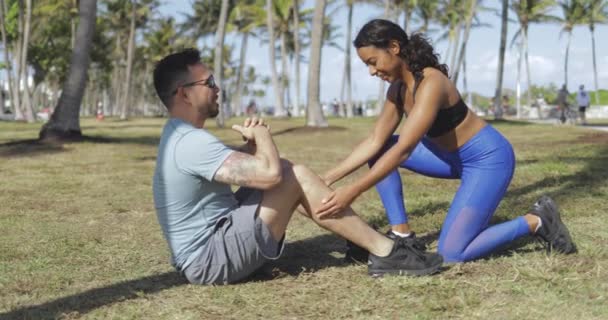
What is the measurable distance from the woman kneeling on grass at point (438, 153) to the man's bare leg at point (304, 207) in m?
0.08

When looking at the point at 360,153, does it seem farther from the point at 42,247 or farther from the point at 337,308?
the point at 42,247

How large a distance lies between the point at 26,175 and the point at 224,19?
17279mm

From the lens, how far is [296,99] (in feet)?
159

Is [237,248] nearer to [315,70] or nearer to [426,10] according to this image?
[315,70]

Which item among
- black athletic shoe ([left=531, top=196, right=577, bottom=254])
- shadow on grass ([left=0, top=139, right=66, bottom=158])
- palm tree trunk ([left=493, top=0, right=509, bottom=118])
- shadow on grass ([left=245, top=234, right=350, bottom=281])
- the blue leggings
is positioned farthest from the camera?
palm tree trunk ([left=493, top=0, right=509, bottom=118])

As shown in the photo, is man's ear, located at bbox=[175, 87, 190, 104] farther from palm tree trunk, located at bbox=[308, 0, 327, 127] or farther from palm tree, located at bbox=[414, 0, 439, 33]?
palm tree, located at bbox=[414, 0, 439, 33]

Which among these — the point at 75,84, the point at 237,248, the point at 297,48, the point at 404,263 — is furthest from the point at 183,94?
the point at 297,48

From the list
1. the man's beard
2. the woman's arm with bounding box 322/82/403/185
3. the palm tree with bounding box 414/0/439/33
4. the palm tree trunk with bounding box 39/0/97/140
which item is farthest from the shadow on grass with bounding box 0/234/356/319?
the palm tree with bounding box 414/0/439/33

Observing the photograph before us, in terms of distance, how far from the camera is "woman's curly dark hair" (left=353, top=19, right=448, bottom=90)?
3.86 meters

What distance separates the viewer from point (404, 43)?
396 cm

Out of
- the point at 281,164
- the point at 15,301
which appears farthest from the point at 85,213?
the point at 281,164

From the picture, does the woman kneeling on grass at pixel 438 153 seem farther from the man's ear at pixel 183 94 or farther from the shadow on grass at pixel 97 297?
the shadow on grass at pixel 97 297

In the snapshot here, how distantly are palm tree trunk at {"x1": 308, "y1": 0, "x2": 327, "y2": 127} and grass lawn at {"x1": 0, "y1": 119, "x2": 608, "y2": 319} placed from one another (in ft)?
41.1

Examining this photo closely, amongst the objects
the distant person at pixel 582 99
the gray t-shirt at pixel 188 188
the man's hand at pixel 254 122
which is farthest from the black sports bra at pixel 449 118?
the distant person at pixel 582 99
